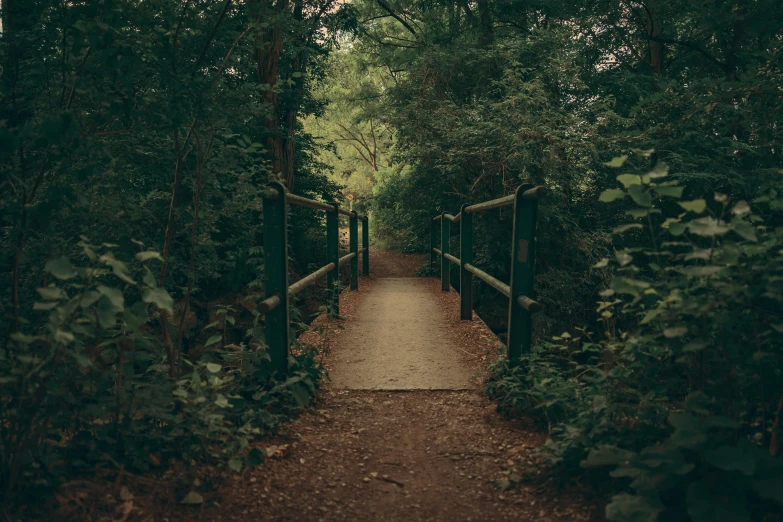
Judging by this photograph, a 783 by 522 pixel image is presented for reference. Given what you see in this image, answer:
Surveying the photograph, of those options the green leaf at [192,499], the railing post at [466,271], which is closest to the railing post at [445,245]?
the railing post at [466,271]

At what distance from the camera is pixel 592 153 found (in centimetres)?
913

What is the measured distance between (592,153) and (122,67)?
27.1 ft

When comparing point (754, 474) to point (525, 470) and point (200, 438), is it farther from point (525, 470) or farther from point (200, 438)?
point (200, 438)

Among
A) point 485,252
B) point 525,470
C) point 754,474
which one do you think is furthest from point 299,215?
point 754,474

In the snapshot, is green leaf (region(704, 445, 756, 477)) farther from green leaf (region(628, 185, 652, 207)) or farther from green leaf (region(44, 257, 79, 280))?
green leaf (region(44, 257, 79, 280))

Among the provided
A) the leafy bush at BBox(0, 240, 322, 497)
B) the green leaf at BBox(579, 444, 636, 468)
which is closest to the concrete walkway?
the leafy bush at BBox(0, 240, 322, 497)

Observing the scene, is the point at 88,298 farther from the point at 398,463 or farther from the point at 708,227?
the point at 708,227

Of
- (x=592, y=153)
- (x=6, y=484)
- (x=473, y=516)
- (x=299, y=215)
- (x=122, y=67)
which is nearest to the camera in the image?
(x=6, y=484)

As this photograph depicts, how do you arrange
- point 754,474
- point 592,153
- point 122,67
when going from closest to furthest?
point 754,474, point 122,67, point 592,153

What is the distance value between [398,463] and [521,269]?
47.5 inches

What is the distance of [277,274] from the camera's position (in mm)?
2963

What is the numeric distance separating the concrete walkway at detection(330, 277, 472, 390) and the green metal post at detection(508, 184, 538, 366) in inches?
19.7

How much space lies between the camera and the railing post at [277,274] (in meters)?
2.90

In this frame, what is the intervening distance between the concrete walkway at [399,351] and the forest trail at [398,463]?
0.02 metres
